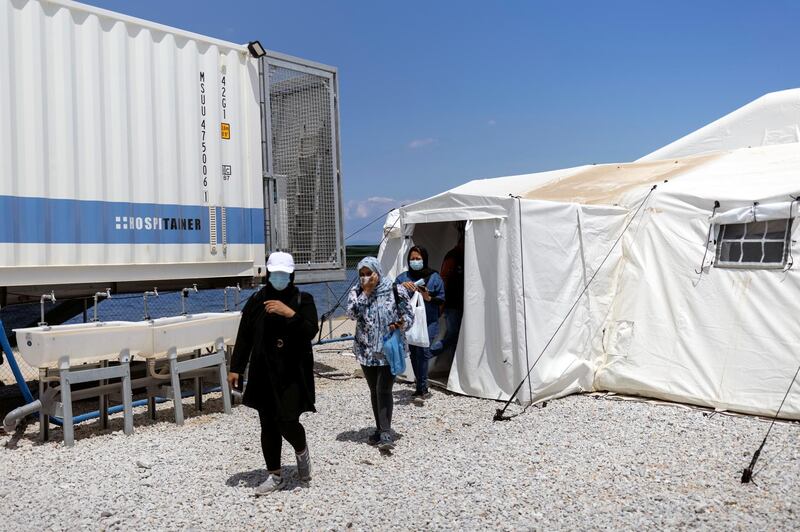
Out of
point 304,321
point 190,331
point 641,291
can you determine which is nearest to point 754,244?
point 641,291

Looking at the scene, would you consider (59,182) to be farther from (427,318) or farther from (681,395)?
(681,395)

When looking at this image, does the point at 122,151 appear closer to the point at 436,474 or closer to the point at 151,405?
the point at 151,405

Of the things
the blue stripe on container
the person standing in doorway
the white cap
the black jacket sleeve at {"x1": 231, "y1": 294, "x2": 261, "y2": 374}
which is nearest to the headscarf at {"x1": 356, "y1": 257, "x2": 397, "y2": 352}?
the white cap

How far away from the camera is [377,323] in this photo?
532 centimetres

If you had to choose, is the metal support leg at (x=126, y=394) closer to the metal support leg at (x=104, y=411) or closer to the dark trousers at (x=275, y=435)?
the metal support leg at (x=104, y=411)

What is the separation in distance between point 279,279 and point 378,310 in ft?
3.75

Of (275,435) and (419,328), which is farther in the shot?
(419,328)

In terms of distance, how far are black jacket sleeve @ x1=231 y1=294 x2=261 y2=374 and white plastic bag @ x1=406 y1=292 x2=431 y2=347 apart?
2483 mm

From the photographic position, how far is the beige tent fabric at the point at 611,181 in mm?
7703

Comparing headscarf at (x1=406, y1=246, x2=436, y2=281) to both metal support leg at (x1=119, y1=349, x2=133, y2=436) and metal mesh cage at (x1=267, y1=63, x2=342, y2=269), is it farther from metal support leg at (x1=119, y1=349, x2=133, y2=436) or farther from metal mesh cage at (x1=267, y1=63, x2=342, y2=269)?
metal support leg at (x1=119, y1=349, x2=133, y2=436)

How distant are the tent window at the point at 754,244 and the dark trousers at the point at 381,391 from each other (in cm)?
348

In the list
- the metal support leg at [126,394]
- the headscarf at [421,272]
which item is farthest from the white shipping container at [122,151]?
the headscarf at [421,272]

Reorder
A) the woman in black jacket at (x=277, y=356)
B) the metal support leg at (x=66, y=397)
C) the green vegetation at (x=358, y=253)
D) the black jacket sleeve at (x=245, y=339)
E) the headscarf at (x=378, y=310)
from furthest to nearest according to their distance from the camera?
the green vegetation at (x=358, y=253) < the metal support leg at (x=66, y=397) < the headscarf at (x=378, y=310) < the black jacket sleeve at (x=245, y=339) < the woman in black jacket at (x=277, y=356)

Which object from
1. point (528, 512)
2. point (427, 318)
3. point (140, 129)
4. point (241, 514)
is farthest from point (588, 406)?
point (140, 129)
